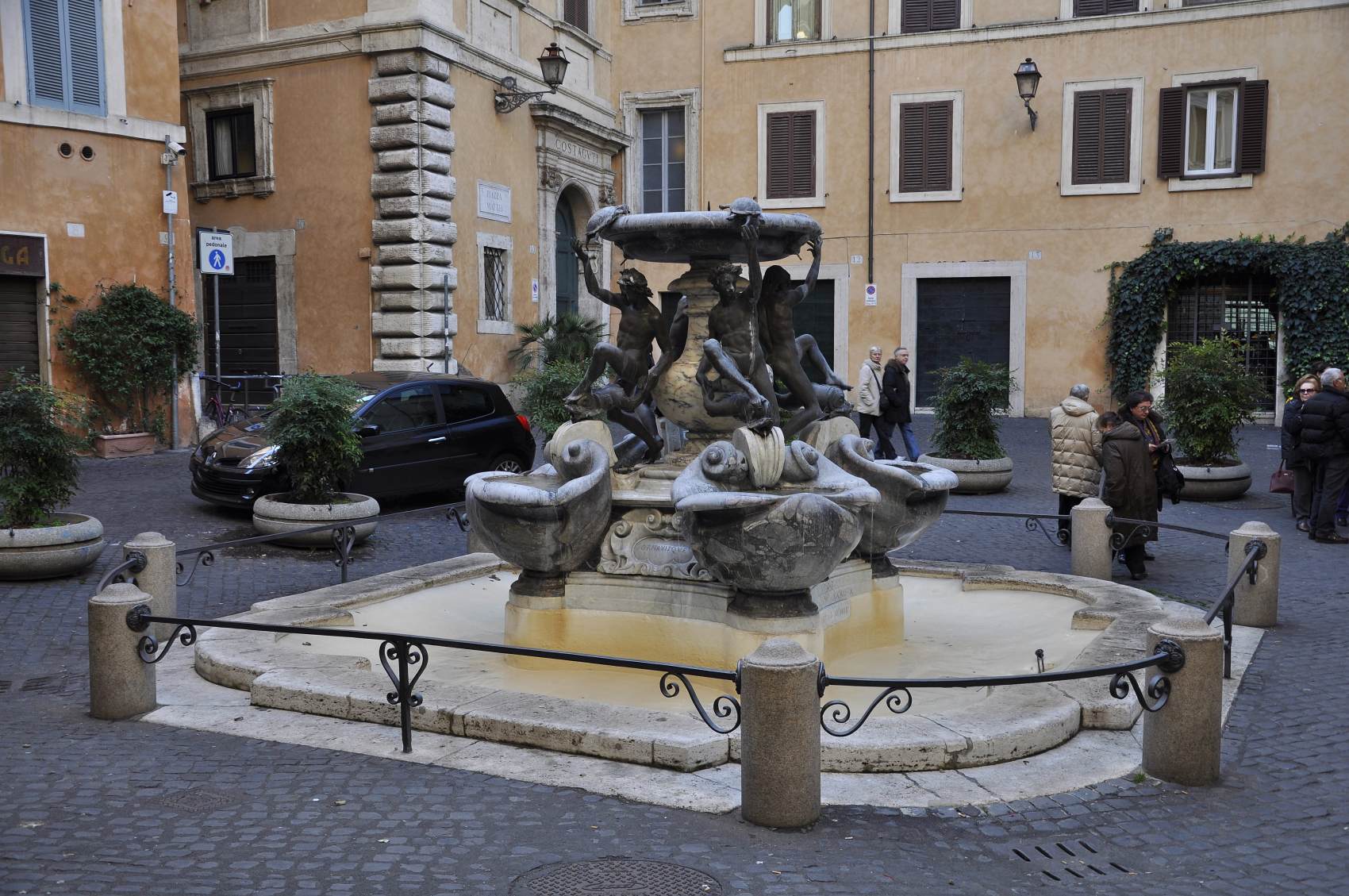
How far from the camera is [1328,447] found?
11.4 metres

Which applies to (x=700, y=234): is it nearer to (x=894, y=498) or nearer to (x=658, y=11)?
(x=894, y=498)

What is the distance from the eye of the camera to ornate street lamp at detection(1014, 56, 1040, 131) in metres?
22.9

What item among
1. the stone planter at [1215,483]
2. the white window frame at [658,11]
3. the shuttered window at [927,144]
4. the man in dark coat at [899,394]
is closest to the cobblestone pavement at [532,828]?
the stone planter at [1215,483]

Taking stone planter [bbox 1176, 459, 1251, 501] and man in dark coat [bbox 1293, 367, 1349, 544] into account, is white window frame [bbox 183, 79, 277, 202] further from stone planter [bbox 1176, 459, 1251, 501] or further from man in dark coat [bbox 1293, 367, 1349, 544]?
man in dark coat [bbox 1293, 367, 1349, 544]

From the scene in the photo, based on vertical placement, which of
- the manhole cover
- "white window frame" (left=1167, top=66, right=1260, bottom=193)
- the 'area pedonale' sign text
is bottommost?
the manhole cover

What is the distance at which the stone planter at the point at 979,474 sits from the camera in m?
14.8

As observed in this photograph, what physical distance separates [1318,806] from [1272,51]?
21.2 metres

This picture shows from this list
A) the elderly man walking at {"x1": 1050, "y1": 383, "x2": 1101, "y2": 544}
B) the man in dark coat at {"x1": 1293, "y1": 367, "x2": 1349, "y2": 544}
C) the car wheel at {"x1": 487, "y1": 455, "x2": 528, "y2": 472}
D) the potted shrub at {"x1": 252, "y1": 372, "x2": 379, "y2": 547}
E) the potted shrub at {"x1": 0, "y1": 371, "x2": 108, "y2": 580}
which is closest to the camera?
the potted shrub at {"x1": 0, "y1": 371, "x2": 108, "y2": 580}

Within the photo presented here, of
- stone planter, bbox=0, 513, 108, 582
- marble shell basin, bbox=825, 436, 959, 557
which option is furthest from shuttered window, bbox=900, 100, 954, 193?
stone planter, bbox=0, 513, 108, 582

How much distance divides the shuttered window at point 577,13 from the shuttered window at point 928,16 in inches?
240

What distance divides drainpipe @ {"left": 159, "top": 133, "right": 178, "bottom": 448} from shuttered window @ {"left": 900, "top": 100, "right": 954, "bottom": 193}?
13559 millimetres

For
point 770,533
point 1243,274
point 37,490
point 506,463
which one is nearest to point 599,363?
point 770,533

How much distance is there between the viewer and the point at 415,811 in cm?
461

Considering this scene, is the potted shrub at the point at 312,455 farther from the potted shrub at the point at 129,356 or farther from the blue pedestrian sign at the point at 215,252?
the blue pedestrian sign at the point at 215,252
